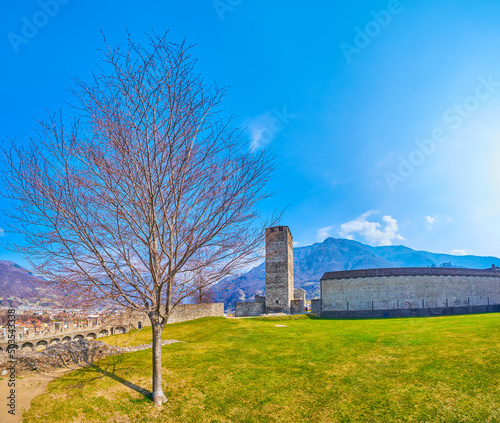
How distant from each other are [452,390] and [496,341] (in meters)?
6.13

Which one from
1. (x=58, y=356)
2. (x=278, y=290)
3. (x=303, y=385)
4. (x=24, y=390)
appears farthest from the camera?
(x=278, y=290)

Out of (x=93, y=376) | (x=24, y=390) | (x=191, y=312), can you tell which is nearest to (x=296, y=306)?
(x=191, y=312)

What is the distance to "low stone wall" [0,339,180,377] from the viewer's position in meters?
12.2

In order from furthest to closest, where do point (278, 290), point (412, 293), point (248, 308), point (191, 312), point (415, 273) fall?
point (248, 308) → point (278, 290) → point (415, 273) → point (412, 293) → point (191, 312)

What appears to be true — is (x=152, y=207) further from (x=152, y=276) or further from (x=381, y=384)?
(x=381, y=384)

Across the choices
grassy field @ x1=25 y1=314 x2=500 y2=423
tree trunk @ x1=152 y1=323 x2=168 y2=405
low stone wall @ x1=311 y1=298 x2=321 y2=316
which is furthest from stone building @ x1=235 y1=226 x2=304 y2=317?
tree trunk @ x1=152 y1=323 x2=168 y2=405

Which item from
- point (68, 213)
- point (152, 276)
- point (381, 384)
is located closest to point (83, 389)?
point (152, 276)

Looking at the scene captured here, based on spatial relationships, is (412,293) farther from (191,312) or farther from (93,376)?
(93,376)

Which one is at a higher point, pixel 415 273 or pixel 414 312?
pixel 415 273

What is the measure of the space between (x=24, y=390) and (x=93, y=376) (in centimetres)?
238

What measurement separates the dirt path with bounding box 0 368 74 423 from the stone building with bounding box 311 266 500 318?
42.5 metres

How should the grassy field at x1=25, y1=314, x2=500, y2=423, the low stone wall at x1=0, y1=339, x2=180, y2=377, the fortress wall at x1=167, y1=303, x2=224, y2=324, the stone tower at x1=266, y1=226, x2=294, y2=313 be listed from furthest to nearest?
1. the stone tower at x1=266, y1=226, x2=294, y2=313
2. the fortress wall at x1=167, y1=303, x2=224, y2=324
3. the low stone wall at x1=0, y1=339, x2=180, y2=377
4. the grassy field at x1=25, y1=314, x2=500, y2=423

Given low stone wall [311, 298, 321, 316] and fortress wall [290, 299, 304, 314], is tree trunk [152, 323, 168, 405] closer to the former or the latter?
fortress wall [290, 299, 304, 314]

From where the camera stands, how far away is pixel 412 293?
1763 inches
